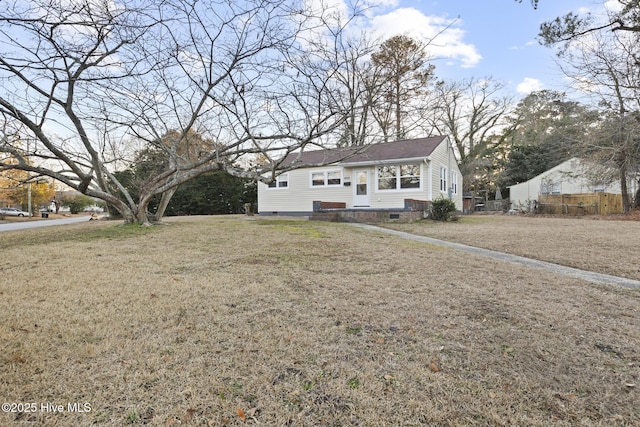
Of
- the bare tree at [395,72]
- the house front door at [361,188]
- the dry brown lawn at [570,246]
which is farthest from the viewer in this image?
the house front door at [361,188]

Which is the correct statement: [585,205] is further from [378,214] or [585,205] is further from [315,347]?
[315,347]

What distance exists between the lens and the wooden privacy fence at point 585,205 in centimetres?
2070

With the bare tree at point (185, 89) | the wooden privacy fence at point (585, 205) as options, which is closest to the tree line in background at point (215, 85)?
the bare tree at point (185, 89)

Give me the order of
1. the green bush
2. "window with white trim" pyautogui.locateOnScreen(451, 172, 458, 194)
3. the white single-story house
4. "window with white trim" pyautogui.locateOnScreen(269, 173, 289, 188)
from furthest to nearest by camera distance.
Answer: "window with white trim" pyautogui.locateOnScreen(451, 172, 458, 194) < "window with white trim" pyautogui.locateOnScreen(269, 173, 289, 188) < the white single-story house < the green bush

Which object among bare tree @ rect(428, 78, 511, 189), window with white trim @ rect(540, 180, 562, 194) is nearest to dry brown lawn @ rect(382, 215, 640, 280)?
bare tree @ rect(428, 78, 511, 189)

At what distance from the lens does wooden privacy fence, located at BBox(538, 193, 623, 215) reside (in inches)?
815

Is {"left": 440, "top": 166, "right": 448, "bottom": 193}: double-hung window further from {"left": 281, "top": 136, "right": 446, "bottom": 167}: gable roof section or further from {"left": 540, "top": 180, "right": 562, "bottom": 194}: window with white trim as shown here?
{"left": 540, "top": 180, "right": 562, "bottom": 194}: window with white trim

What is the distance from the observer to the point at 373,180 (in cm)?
1709

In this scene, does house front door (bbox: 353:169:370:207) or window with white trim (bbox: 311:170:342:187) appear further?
window with white trim (bbox: 311:170:342:187)

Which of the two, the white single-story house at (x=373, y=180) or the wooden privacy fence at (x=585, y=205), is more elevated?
the white single-story house at (x=373, y=180)

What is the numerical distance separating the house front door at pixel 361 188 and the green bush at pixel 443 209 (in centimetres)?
366

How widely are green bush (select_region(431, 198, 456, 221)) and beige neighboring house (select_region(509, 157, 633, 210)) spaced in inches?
405

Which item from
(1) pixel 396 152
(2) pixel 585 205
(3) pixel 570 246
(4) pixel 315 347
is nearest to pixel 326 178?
(1) pixel 396 152

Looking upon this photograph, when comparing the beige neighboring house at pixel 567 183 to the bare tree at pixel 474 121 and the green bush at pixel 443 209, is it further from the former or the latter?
the green bush at pixel 443 209
